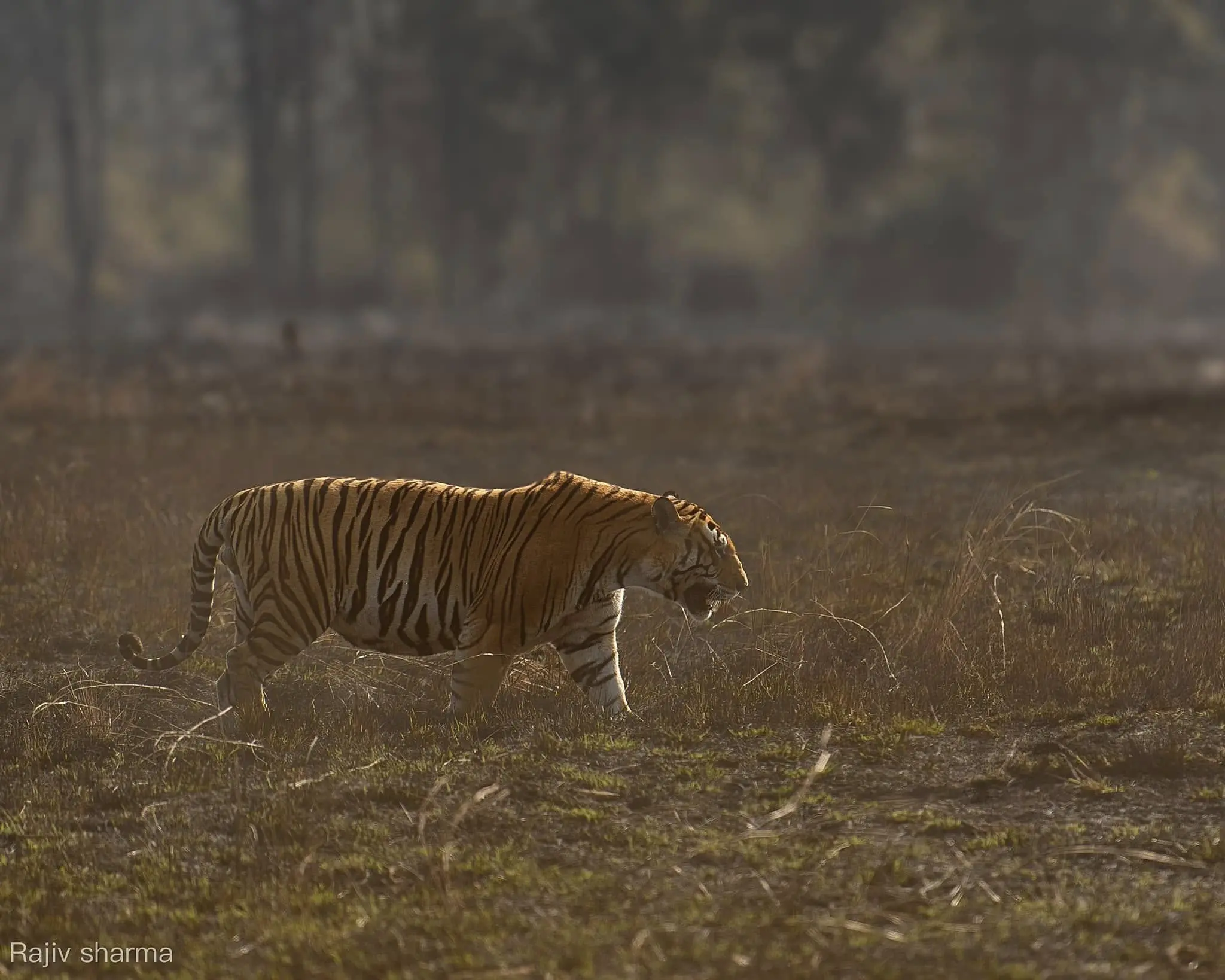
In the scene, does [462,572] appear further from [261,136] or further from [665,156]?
[665,156]

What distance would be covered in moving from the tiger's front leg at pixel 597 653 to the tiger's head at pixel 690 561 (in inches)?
8.6

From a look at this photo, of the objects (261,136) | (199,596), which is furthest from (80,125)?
(199,596)

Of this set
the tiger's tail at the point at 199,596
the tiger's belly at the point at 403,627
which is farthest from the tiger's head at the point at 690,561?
the tiger's tail at the point at 199,596

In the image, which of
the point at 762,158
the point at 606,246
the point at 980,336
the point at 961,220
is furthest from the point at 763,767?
the point at 762,158

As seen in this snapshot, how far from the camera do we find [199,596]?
780cm

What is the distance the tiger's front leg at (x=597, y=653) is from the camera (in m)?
7.34

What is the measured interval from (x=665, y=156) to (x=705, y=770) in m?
58.0

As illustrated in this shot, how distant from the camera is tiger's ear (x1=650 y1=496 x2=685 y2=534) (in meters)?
7.07

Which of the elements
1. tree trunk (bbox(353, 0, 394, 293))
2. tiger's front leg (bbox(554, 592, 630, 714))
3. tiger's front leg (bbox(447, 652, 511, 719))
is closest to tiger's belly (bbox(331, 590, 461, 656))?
tiger's front leg (bbox(447, 652, 511, 719))

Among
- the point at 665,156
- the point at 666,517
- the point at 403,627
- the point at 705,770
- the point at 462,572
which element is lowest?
the point at 705,770

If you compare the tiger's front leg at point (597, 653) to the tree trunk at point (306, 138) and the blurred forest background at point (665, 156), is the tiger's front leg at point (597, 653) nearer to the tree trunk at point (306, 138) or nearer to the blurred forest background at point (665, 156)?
the blurred forest background at point (665, 156)

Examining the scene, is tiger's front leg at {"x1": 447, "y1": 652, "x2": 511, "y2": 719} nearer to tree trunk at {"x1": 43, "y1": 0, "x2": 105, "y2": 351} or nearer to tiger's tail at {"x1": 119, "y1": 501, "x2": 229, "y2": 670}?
tiger's tail at {"x1": 119, "y1": 501, "x2": 229, "y2": 670}

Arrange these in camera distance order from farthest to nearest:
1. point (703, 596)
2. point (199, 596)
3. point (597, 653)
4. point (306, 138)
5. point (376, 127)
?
point (376, 127) < point (306, 138) < point (199, 596) < point (597, 653) < point (703, 596)

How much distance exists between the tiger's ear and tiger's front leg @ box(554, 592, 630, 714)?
0.37m
